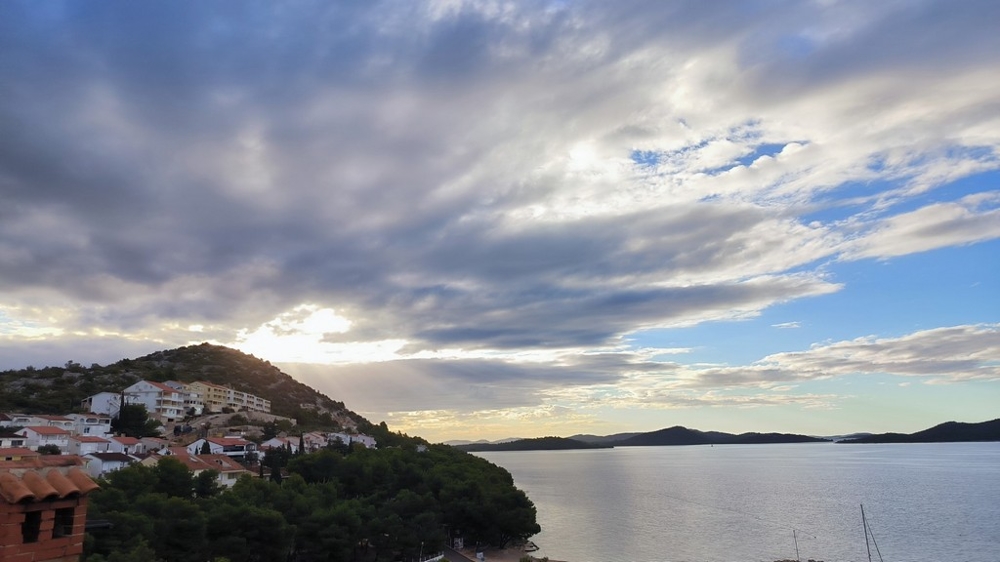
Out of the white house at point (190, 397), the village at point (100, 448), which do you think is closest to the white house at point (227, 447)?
the village at point (100, 448)

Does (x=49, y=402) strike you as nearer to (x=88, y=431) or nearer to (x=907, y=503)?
(x=88, y=431)

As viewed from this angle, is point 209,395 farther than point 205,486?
Yes

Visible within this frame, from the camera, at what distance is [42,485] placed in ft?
29.2

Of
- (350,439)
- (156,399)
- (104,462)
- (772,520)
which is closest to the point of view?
(104,462)

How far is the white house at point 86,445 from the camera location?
274 ft

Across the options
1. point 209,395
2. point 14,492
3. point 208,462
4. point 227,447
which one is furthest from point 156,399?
point 14,492

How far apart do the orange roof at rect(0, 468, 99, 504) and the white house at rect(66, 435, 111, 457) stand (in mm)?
88121

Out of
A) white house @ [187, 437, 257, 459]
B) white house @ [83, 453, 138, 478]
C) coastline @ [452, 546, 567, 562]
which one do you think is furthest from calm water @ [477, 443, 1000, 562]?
white house @ [83, 453, 138, 478]

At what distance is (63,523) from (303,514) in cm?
4988

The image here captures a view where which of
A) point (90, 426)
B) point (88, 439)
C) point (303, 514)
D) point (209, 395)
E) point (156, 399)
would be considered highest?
point (209, 395)

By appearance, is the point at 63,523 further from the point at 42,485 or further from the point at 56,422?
the point at 56,422

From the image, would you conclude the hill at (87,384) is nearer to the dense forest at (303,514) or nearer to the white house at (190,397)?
the white house at (190,397)

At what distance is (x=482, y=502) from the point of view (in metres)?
76.2

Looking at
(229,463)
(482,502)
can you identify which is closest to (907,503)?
(482,502)
